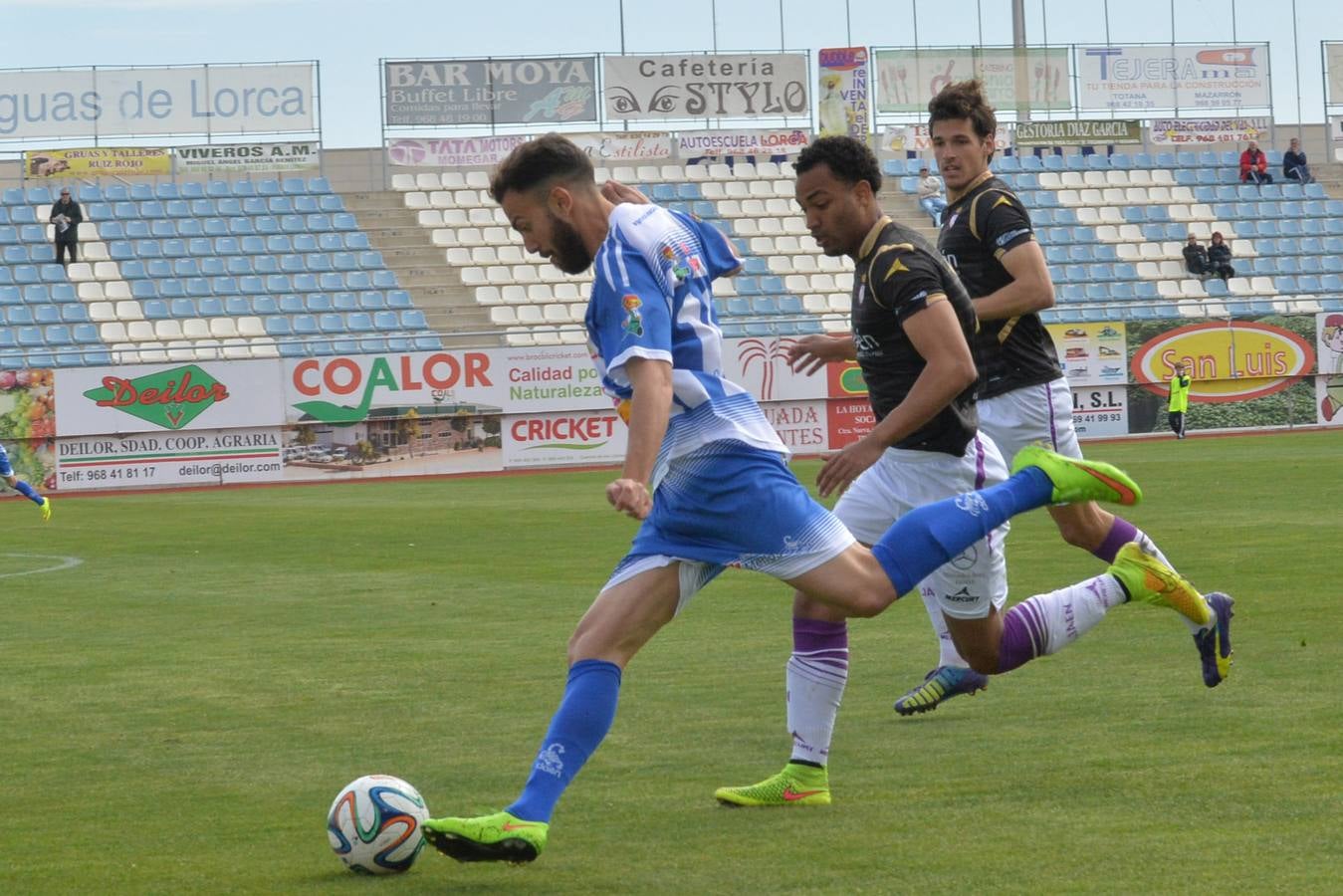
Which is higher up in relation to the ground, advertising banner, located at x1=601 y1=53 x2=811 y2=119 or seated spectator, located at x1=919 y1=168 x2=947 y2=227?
advertising banner, located at x1=601 y1=53 x2=811 y2=119

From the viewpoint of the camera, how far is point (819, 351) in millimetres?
6605

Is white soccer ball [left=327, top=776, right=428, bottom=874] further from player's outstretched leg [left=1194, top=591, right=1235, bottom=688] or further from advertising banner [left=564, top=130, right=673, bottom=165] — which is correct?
advertising banner [left=564, top=130, right=673, bottom=165]

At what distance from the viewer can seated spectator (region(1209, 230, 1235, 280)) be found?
39531 mm

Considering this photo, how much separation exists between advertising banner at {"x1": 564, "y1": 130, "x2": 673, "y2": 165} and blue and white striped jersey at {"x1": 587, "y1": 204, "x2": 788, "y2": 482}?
37941 mm

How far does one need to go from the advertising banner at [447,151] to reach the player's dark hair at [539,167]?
37359 millimetres

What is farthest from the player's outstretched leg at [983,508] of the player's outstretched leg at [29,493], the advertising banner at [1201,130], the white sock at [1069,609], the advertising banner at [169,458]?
the advertising banner at [1201,130]

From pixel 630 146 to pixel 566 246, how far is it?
38.3m

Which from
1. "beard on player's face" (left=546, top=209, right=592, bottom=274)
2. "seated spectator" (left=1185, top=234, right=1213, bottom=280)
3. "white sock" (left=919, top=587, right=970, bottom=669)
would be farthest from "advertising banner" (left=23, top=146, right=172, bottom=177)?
"beard on player's face" (left=546, top=209, right=592, bottom=274)

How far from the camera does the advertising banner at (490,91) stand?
44.0 m

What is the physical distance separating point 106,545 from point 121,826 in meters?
13.6

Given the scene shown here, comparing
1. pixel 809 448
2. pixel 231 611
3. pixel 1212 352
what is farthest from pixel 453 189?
pixel 231 611

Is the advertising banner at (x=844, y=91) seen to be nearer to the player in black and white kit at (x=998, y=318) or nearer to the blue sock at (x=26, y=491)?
the blue sock at (x=26, y=491)

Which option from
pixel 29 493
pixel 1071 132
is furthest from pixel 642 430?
pixel 1071 132

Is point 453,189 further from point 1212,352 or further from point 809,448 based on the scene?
point 1212,352
